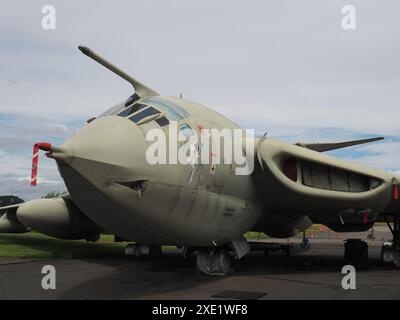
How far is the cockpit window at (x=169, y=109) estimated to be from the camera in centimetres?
882

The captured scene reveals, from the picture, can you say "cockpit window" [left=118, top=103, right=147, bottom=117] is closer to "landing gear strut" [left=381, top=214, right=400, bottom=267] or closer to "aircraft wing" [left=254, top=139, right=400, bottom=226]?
"aircraft wing" [left=254, top=139, right=400, bottom=226]

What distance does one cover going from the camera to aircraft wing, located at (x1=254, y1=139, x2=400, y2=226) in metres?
10.3

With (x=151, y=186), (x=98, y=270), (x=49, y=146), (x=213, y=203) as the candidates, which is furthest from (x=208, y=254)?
(x=49, y=146)

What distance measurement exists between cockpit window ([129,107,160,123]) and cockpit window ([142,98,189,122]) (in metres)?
0.20

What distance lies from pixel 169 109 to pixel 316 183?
4549 mm

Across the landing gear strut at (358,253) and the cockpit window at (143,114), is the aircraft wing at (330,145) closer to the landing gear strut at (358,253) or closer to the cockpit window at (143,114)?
the landing gear strut at (358,253)

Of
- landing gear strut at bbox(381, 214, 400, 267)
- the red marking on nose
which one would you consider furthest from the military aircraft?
landing gear strut at bbox(381, 214, 400, 267)

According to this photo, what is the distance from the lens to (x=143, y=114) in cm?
847

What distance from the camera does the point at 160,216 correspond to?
796 cm

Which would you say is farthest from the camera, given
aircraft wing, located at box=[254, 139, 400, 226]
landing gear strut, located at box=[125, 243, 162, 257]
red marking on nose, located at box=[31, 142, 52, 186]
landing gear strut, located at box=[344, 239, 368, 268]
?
landing gear strut, located at box=[125, 243, 162, 257]

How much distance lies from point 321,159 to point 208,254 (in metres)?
3.82

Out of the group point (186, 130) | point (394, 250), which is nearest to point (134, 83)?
point (186, 130)

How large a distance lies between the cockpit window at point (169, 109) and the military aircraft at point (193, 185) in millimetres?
26

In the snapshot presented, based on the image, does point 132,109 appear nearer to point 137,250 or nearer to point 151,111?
point 151,111
